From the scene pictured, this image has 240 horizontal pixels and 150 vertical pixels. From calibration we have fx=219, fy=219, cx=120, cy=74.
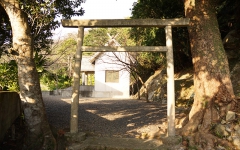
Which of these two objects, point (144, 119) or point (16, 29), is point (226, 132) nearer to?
point (144, 119)

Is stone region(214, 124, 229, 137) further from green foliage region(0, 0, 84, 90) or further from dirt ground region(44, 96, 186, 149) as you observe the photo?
green foliage region(0, 0, 84, 90)

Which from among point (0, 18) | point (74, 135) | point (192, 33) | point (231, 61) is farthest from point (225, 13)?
point (0, 18)

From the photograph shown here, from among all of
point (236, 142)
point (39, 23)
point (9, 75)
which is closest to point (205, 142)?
point (236, 142)

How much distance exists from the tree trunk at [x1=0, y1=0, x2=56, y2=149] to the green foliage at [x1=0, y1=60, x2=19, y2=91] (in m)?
2.81

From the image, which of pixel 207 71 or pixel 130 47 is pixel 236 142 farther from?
pixel 130 47

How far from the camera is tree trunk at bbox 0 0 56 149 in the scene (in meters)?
5.33

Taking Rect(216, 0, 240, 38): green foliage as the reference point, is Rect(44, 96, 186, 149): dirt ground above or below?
below

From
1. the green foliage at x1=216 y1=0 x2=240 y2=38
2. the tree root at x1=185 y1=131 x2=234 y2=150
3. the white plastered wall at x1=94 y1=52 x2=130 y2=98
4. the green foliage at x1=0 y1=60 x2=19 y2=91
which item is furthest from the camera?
the white plastered wall at x1=94 y1=52 x2=130 y2=98

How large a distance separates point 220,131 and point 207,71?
1.69 meters

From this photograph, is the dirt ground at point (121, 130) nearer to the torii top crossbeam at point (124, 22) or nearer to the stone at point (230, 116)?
the stone at point (230, 116)

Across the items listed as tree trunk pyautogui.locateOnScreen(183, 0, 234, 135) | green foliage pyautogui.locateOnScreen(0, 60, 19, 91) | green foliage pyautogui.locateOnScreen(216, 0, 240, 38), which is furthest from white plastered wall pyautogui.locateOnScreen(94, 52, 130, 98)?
tree trunk pyautogui.locateOnScreen(183, 0, 234, 135)

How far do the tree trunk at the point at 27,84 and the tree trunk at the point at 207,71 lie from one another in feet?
12.6

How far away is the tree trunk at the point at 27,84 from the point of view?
533cm

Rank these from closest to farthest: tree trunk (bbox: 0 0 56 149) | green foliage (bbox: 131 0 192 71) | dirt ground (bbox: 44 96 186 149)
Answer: tree trunk (bbox: 0 0 56 149) → dirt ground (bbox: 44 96 186 149) → green foliage (bbox: 131 0 192 71)
